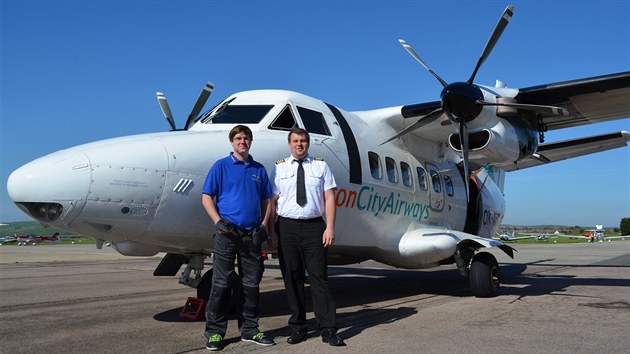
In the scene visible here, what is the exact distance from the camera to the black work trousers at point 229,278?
16.9 ft

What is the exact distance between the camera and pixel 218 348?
494 centimetres

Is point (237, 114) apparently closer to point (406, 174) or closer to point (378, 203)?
point (378, 203)

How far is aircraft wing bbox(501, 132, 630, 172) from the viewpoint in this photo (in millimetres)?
11922

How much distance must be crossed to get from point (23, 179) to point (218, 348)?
2.49m

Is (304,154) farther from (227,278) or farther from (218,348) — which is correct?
(218,348)

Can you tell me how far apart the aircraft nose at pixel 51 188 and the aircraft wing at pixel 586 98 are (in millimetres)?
8335

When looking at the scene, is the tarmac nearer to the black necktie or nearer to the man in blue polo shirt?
the man in blue polo shirt

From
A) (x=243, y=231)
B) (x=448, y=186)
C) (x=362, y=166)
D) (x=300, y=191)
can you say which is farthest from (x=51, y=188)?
(x=448, y=186)

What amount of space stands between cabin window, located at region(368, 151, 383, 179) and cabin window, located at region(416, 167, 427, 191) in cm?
160

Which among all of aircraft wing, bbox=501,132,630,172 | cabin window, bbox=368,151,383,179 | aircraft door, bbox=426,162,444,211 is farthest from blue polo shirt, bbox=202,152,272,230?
aircraft wing, bbox=501,132,630,172

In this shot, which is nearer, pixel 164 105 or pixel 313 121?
pixel 313 121

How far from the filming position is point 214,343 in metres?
4.95

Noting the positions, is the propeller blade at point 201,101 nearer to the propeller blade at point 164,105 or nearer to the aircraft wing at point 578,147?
the propeller blade at point 164,105

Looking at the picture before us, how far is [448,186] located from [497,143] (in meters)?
2.26
